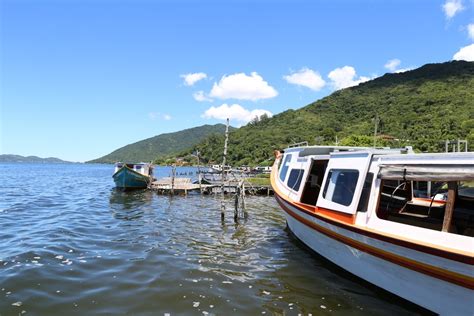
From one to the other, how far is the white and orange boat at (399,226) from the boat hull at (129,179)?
28.2 meters

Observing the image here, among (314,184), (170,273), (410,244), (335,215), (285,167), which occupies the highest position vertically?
(285,167)

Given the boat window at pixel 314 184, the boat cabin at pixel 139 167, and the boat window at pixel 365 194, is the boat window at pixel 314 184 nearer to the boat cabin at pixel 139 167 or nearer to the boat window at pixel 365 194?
the boat window at pixel 365 194

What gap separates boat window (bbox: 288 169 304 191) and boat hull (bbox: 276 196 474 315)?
2944 millimetres

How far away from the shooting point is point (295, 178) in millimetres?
13375

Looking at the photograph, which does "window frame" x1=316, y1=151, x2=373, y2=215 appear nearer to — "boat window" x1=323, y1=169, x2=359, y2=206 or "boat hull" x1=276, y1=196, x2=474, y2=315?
"boat window" x1=323, y1=169, x2=359, y2=206

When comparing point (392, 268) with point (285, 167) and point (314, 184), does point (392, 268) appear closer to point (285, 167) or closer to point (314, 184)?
point (314, 184)

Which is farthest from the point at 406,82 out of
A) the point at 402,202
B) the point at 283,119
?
the point at 402,202

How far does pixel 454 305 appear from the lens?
5816 mm

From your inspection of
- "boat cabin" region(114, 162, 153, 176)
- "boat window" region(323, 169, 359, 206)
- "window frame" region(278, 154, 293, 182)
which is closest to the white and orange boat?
"boat window" region(323, 169, 359, 206)

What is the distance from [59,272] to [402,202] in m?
10.4

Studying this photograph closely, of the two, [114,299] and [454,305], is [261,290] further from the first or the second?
[454,305]

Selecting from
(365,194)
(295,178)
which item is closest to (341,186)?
(365,194)

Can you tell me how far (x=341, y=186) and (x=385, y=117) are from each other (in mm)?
100737

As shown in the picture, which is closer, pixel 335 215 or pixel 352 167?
pixel 335 215
